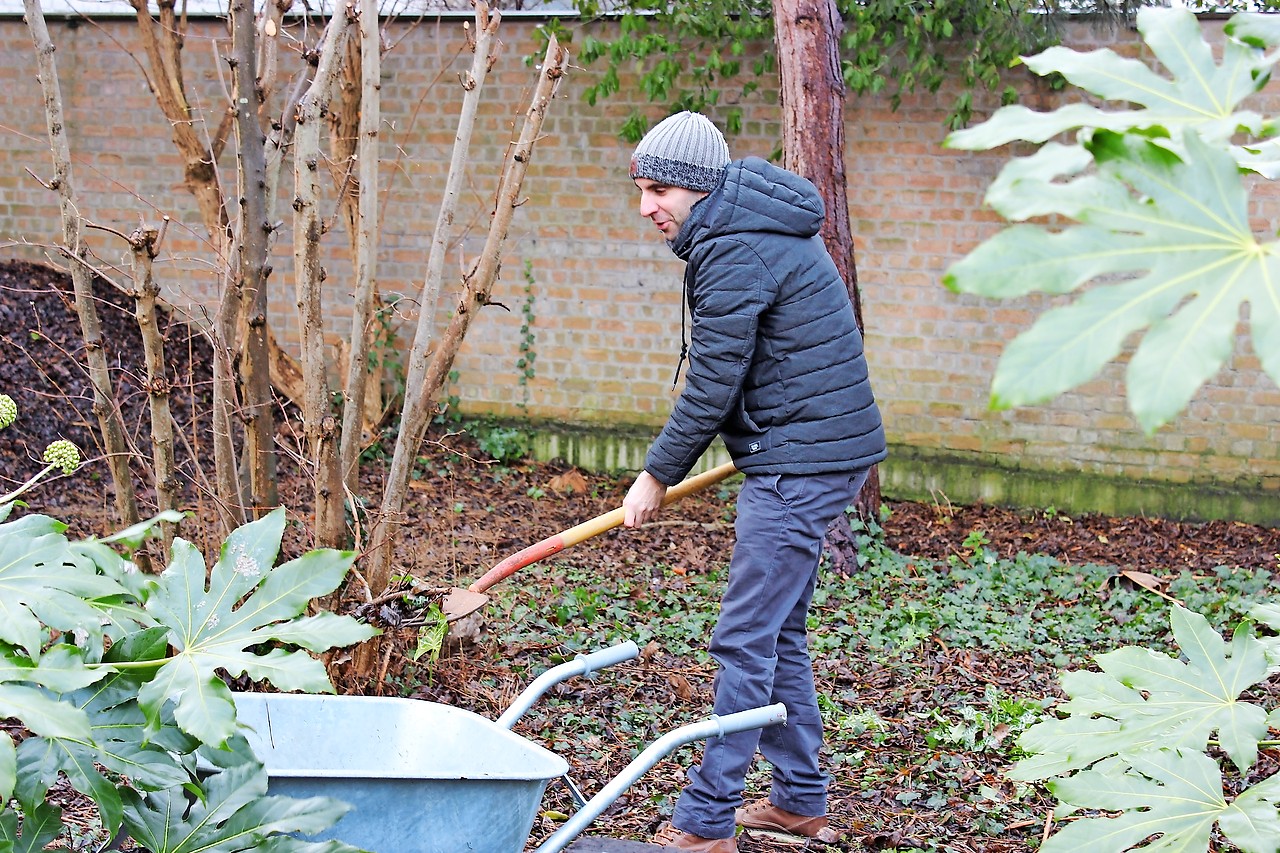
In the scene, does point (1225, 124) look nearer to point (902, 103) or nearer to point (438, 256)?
point (438, 256)

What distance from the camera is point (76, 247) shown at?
364cm

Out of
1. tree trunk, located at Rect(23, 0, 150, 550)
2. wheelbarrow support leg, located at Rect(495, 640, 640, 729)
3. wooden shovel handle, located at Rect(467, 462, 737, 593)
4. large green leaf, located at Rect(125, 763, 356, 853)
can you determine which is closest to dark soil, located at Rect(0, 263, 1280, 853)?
tree trunk, located at Rect(23, 0, 150, 550)

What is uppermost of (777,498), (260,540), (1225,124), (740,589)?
(1225,124)

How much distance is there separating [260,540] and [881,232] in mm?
6031

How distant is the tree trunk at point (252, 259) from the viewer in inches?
147

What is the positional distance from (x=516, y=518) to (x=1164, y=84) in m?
5.92

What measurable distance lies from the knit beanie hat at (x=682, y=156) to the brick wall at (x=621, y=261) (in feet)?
12.8

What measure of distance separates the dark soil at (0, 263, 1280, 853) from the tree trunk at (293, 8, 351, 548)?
1029 mm

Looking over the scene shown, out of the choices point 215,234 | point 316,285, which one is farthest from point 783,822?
point 215,234

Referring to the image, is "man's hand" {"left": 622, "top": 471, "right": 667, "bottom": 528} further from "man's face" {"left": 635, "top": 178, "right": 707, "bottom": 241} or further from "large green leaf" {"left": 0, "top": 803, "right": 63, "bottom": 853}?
"large green leaf" {"left": 0, "top": 803, "right": 63, "bottom": 853}

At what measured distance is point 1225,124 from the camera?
1.26 m

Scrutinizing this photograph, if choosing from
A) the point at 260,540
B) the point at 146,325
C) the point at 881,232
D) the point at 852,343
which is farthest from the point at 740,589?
the point at 881,232

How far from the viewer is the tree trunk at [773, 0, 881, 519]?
589cm

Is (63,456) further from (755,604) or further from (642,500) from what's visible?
(755,604)
